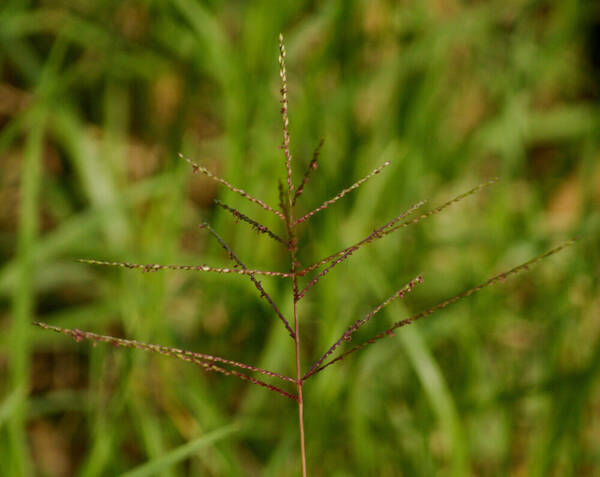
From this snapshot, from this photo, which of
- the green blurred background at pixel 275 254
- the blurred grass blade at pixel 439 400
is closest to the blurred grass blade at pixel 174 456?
the green blurred background at pixel 275 254

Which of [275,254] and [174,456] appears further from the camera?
[275,254]

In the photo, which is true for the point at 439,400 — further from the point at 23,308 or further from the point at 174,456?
the point at 23,308

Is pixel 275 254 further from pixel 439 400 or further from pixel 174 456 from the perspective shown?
pixel 174 456

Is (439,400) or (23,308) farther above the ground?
(23,308)

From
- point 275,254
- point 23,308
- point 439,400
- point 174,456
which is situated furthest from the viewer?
point 275,254

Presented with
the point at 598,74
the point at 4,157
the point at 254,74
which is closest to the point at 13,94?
the point at 4,157

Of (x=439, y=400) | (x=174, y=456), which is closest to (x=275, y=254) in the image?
(x=439, y=400)

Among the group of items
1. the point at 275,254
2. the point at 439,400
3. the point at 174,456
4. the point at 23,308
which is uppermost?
the point at 275,254

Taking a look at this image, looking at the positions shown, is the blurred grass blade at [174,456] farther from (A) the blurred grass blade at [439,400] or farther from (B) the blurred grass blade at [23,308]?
(A) the blurred grass blade at [439,400]

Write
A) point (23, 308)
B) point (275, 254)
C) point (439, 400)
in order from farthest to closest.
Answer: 1. point (275, 254)
2. point (439, 400)
3. point (23, 308)
